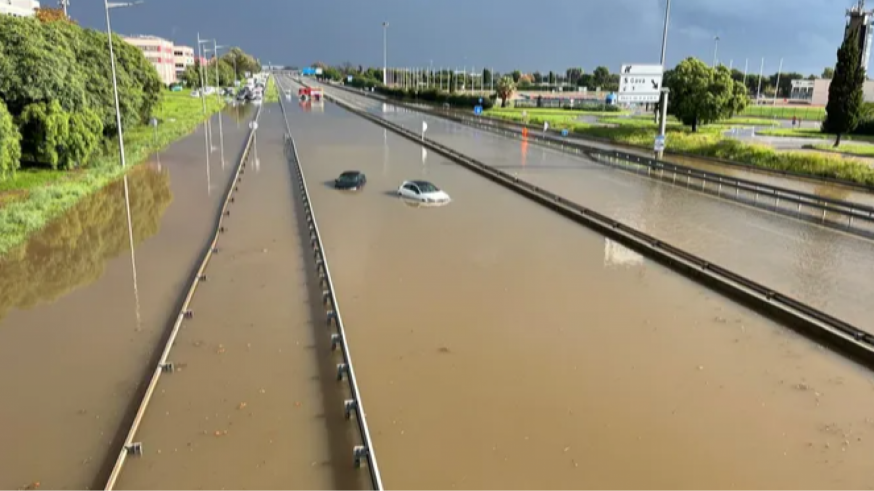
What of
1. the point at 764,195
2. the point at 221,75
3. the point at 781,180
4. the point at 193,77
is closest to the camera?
the point at 764,195

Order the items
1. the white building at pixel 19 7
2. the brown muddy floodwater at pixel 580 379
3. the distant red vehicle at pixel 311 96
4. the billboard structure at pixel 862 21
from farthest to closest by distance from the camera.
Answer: the distant red vehicle at pixel 311 96 → the white building at pixel 19 7 → the billboard structure at pixel 862 21 → the brown muddy floodwater at pixel 580 379

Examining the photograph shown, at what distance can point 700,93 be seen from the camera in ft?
165

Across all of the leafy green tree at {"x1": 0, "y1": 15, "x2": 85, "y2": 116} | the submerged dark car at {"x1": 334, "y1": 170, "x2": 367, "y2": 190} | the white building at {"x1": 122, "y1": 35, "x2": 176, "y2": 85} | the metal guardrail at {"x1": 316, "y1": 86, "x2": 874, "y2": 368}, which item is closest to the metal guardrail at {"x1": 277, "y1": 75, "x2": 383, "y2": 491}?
the submerged dark car at {"x1": 334, "y1": 170, "x2": 367, "y2": 190}

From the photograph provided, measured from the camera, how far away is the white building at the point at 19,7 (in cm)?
10465

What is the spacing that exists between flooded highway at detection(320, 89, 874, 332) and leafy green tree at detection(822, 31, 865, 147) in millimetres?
22099

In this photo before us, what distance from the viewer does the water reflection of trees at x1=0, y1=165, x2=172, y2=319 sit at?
16703mm

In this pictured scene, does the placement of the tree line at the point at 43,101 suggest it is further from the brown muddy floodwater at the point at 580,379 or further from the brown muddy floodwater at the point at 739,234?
the brown muddy floodwater at the point at 739,234

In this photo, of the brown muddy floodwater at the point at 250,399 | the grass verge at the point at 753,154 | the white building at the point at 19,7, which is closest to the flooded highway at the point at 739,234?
the grass verge at the point at 753,154

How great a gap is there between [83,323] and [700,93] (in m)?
47.7

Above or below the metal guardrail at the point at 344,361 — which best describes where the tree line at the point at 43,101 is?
above

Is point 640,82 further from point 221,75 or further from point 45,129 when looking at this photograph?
point 221,75

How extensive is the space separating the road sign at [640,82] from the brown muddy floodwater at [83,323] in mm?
24664

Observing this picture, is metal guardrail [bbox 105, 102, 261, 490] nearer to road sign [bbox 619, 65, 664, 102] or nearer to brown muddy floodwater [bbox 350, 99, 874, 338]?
brown muddy floodwater [bbox 350, 99, 874, 338]

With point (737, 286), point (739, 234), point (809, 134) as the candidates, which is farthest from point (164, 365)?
point (809, 134)
